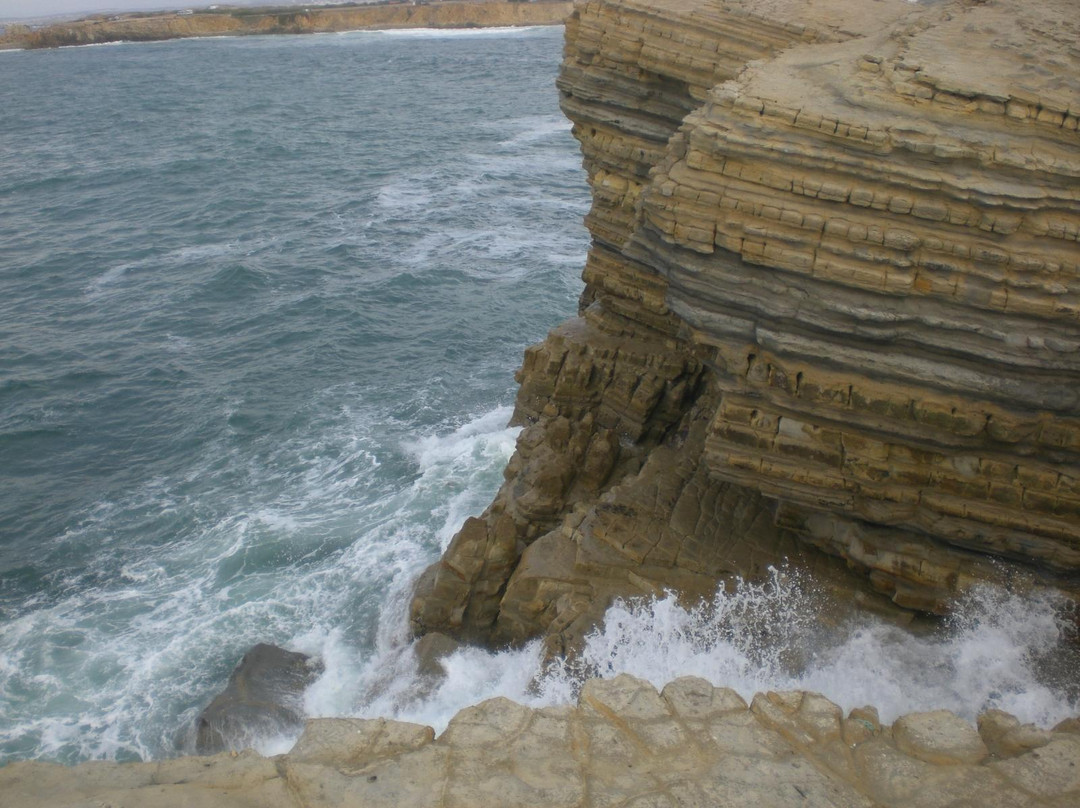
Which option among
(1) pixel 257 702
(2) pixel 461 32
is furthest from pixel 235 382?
(2) pixel 461 32

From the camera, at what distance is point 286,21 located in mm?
104375

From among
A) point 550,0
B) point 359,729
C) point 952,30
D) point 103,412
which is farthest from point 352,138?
point 550,0

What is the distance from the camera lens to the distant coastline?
10094 cm

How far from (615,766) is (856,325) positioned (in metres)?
6.29

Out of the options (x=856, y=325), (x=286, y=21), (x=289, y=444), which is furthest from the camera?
(x=286, y=21)

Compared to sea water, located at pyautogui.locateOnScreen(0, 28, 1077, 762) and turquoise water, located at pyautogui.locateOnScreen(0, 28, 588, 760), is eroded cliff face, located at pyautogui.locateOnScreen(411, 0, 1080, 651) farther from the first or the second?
turquoise water, located at pyautogui.locateOnScreen(0, 28, 588, 760)

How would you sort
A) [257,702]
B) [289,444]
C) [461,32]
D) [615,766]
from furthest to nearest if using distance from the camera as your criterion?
[461,32] → [289,444] → [257,702] → [615,766]

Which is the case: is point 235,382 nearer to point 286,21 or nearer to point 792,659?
point 792,659

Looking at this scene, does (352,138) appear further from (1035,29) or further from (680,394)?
(1035,29)

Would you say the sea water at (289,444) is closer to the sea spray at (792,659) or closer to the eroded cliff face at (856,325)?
the sea spray at (792,659)

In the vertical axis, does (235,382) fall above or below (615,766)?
below

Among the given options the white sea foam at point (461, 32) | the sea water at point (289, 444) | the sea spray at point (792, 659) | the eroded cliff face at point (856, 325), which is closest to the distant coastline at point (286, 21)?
the white sea foam at point (461, 32)

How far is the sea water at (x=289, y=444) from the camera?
13.3 metres

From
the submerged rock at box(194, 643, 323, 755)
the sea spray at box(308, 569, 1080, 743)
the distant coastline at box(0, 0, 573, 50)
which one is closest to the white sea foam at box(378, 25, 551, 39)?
the distant coastline at box(0, 0, 573, 50)
